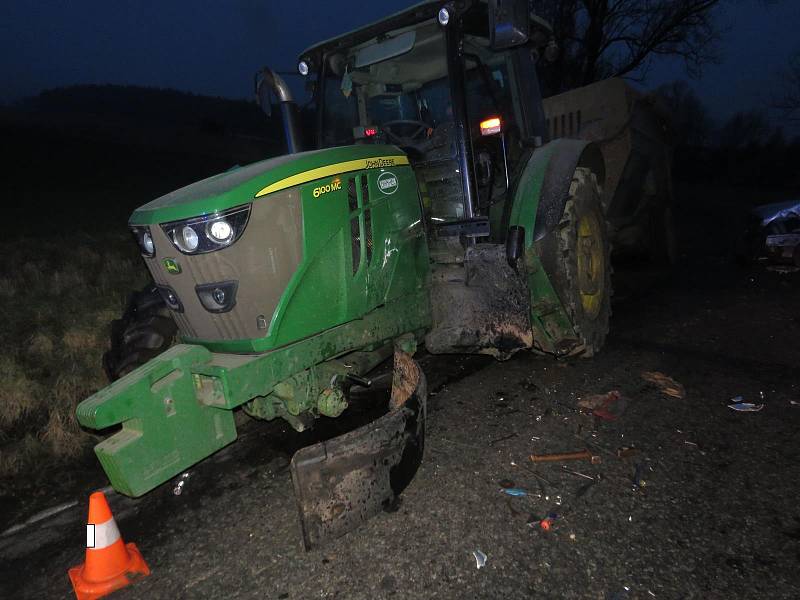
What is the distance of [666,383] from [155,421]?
3159 mm

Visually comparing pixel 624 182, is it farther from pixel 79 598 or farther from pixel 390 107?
pixel 79 598

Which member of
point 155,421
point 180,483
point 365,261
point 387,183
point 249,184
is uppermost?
point 249,184

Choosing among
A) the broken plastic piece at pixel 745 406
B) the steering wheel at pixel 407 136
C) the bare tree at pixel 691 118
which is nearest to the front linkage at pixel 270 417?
the steering wheel at pixel 407 136

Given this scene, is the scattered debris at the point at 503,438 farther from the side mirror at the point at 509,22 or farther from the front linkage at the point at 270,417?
the side mirror at the point at 509,22

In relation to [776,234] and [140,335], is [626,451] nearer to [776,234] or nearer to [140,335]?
[140,335]

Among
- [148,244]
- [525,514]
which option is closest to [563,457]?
[525,514]

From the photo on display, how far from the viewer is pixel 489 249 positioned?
138 inches

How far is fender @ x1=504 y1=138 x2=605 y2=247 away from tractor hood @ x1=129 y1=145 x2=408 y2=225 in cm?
110

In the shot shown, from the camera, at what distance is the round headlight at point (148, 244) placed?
273 centimetres

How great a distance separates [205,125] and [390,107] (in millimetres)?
30390

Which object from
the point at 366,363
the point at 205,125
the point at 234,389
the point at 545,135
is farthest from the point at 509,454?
the point at 205,125

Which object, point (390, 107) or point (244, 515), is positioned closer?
point (244, 515)

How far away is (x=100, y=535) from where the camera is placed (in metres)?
2.26

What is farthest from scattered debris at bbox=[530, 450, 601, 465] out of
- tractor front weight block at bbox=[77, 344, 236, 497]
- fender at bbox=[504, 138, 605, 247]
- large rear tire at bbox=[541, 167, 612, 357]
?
tractor front weight block at bbox=[77, 344, 236, 497]
